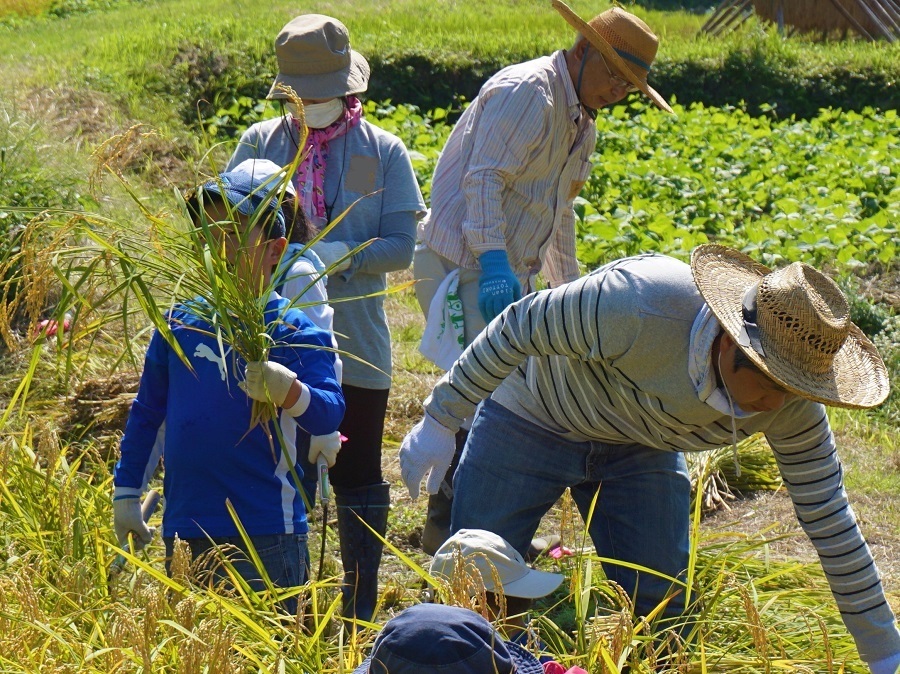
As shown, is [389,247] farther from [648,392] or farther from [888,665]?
[888,665]

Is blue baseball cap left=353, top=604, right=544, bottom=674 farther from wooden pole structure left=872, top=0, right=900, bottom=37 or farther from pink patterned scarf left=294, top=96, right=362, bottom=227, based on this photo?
wooden pole structure left=872, top=0, right=900, bottom=37

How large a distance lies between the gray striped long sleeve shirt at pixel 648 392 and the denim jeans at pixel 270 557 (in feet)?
1.42

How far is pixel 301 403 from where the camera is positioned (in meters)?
2.53

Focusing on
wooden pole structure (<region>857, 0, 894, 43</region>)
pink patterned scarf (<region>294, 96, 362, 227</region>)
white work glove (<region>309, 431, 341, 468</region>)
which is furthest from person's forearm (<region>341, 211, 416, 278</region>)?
wooden pole structure (<region>857, 0, 894, 43</region>)

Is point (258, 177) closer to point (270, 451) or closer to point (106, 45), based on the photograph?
point (270, 451)

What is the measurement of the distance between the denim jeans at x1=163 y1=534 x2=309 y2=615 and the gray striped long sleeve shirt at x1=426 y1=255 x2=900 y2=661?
43 centimetres

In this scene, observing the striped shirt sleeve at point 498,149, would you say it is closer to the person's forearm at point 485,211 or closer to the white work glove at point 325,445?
the person's forearm at point 485,211

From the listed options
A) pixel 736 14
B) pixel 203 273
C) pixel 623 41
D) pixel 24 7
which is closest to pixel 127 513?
pixel 203 273

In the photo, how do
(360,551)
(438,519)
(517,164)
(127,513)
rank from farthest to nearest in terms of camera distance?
1. (438,519)
2. (517,164)
3. (360,551)
4. (127,513)

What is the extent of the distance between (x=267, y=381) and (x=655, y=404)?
815mm

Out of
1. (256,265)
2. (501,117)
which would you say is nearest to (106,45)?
(501,117)

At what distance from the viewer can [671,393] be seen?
2453 millimetres

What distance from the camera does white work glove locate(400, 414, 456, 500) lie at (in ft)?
8.71

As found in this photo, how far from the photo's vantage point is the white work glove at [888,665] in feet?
8.20
